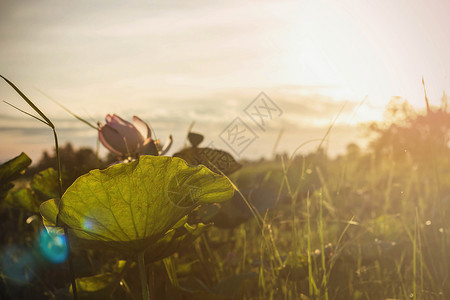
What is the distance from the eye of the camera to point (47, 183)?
1.35 metres

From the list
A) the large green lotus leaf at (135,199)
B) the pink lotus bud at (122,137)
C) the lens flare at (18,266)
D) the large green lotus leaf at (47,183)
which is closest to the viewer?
the large green lotus leaf at (135,199)

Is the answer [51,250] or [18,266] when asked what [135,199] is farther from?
[18,266]

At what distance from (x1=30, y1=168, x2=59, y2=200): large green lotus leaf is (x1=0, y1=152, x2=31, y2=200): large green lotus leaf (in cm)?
7

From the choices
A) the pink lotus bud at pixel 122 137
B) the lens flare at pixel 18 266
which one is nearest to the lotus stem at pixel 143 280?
the pink lotus bud at pixel 122 137

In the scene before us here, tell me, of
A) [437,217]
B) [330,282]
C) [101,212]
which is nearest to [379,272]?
[330,282]

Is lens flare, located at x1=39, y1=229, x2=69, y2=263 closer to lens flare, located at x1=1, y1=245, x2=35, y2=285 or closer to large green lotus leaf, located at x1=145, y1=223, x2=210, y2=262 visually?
lens flare, located at x1=1, y1=245, x2=35, y2=285

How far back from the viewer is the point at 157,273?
1.39 m

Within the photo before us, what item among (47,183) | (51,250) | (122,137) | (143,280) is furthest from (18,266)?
(143,280)

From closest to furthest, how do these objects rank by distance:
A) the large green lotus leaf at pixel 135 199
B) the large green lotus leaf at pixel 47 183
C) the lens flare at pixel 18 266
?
the large green lotus leaf at pixel 135 199 < the large green lotus leaf at pixel 47 183 < the lens flare at pixel 18 266

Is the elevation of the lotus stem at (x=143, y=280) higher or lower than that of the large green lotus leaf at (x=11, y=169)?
lower

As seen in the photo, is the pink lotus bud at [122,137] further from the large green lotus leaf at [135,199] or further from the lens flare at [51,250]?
the lens flare at [51,250]

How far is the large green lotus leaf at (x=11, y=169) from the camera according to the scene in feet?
4.07

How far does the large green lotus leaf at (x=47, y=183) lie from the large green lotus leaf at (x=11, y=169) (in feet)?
0.22

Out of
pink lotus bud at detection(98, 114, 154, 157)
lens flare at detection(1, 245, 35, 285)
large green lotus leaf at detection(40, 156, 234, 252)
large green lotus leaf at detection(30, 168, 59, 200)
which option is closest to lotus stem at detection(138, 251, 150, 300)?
large green lotus leaf at detection(40, 156, 234, 252)
